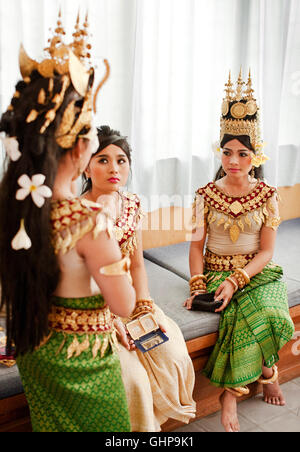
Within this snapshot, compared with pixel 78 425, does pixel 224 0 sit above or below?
above

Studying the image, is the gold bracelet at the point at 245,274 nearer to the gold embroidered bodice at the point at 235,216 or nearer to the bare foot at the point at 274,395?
the gold embroidered bodice at the point at 235,216

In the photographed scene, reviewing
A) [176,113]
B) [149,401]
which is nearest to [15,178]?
[149,401]

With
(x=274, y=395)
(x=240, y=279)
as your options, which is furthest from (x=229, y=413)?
(x=240, y=279)

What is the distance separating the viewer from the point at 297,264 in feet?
9.18

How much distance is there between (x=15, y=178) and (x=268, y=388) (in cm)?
165

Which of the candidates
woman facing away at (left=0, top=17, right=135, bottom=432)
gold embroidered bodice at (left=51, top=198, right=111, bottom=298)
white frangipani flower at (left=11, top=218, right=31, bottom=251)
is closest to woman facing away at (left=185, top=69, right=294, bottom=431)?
woman facing away at (left=0, top=17, right=135, bottom=432)

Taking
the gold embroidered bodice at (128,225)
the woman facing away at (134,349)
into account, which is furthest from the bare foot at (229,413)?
the gold embroidered bodice at (128,225)

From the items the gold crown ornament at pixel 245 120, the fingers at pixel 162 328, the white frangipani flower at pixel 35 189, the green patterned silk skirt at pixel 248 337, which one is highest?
the gold crown ornament at pixel 245 120

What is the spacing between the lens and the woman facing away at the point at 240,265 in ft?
6.88

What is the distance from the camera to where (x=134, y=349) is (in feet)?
6.05

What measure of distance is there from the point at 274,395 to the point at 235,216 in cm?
85

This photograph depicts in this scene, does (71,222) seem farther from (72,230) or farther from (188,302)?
(188,302)

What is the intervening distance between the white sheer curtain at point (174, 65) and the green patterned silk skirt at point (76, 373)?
4.28ft

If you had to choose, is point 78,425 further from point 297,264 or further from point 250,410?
point 297,264
